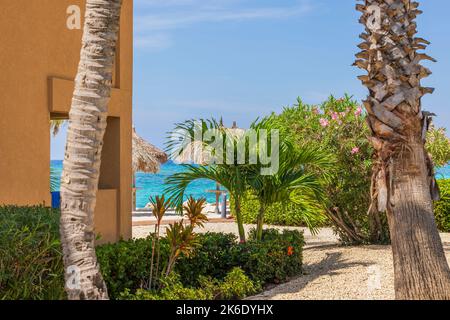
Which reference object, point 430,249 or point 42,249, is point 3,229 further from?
point 430,249

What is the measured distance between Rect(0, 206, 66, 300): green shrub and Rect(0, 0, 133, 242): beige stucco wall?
9.83ft

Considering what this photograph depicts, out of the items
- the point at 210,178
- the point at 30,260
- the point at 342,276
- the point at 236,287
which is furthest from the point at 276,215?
the point at 30,260

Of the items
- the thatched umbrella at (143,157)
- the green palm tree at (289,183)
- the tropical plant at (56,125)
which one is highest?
the tropical plant at (56,125)

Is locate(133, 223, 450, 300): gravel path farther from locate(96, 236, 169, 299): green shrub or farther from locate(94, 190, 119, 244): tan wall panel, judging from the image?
locate(94, 190, 119, 244): tan wall panel

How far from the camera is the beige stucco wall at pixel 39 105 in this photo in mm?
9312

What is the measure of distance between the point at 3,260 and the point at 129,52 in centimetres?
666

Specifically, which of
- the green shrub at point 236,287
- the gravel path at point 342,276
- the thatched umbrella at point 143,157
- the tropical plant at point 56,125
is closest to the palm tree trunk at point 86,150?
the green shrub at point 236,287

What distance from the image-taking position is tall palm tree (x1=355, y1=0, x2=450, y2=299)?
6.70m

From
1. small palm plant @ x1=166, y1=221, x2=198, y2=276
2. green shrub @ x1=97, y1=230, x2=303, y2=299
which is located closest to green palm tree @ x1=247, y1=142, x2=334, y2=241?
green shrub @ x1=97, y1=230, x2=303, y2=299

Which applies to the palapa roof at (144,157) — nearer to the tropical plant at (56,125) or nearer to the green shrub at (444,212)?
the tropical plant at (56,125)

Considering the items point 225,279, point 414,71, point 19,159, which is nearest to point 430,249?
point 414,71

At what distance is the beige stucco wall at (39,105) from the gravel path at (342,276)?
349 centimetres

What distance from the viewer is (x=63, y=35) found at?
10484mm

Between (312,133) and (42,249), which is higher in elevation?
(312,133)
